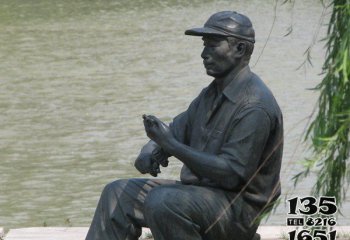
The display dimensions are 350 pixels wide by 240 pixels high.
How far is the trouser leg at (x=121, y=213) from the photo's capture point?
601 centimetres

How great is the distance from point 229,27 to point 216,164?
68 centimetres

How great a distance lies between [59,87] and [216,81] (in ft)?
32.1

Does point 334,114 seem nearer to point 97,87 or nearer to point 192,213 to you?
point 192,213

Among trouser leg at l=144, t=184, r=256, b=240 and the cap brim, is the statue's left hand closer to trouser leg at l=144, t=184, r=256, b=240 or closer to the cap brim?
trouser leg at l=144, t=184, r=256, b=240

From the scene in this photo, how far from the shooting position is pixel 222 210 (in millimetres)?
5820

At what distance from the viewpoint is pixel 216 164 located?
579 cm

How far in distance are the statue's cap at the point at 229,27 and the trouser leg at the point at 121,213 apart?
31.7 inches

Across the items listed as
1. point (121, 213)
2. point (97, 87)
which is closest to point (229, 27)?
point (121, 213)

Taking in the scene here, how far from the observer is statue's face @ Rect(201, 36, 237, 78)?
6.03m

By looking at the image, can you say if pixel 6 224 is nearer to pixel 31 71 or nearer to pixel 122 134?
pixel 122 134

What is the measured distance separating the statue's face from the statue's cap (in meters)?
0.04
